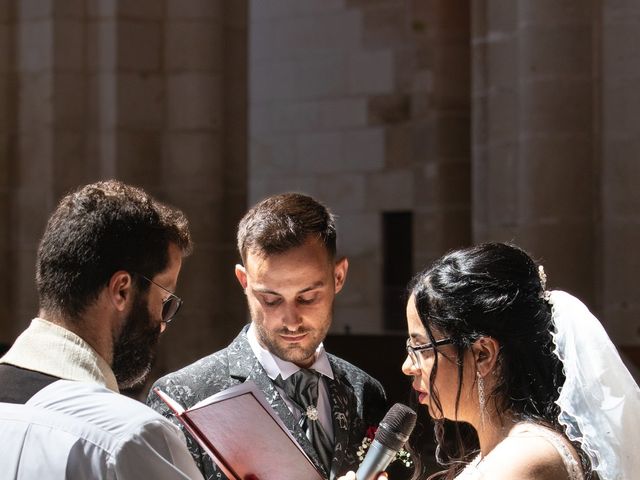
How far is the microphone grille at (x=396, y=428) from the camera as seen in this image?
253 cm

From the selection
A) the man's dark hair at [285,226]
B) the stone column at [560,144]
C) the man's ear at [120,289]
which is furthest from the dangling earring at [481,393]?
the stone column at [560,144]

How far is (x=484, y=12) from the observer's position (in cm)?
714

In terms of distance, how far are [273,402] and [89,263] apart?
1.12m

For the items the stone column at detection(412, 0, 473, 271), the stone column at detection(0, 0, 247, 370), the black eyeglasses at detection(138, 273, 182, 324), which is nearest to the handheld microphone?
the black eyeglasses at detection(138, 273, 182, 324)

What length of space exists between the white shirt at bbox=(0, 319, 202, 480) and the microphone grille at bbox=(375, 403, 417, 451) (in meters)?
0.59

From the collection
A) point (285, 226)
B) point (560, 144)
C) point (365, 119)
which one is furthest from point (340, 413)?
point (365, 119)

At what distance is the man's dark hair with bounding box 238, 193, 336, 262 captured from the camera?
330cm

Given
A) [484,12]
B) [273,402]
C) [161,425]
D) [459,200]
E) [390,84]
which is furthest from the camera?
[390,84]

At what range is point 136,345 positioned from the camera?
2277 mm

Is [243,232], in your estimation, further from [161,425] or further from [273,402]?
[161,425]

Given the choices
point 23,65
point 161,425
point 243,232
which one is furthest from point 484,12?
point 161,425

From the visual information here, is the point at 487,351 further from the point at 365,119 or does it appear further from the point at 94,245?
the point at 365,119

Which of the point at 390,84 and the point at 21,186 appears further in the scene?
the point at 390,84

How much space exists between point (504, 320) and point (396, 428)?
13.1 inches
